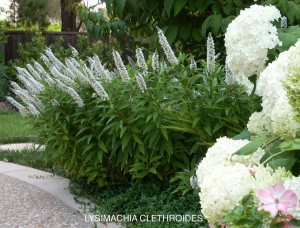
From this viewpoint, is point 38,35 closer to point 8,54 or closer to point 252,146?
point 8,54

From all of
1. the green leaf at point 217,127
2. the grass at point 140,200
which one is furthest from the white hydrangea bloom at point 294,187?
the green leaf at point 217,127

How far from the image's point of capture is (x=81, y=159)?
4809mm

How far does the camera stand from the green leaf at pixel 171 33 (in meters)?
4.73

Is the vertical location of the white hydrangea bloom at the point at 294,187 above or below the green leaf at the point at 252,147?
below

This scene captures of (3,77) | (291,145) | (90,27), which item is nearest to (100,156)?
(90,27)

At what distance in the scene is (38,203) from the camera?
482 cm

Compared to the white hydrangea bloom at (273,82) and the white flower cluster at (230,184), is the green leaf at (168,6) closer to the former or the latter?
the white hydrangea bloom at (273,82)

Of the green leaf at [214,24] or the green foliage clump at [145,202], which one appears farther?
the green leaf at [214,24]

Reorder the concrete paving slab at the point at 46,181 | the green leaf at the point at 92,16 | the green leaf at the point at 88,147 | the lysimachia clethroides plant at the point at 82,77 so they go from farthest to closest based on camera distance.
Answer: the green leaf at the point at 92,16, the concrete paving slab at the point at 46,181, the green leaf at the point at 88,147, the lysimachia clethroides plant at the point at 82,77

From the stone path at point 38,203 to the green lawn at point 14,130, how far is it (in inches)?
78.8

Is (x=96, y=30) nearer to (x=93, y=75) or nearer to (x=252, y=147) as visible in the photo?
(x=93, y=75)

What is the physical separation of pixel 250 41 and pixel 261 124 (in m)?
0.35

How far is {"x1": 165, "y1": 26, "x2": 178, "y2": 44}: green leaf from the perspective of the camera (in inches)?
186

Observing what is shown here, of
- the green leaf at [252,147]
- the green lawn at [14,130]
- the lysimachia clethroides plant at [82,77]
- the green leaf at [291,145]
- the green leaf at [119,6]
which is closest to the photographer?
the green leaf at [291,145]
